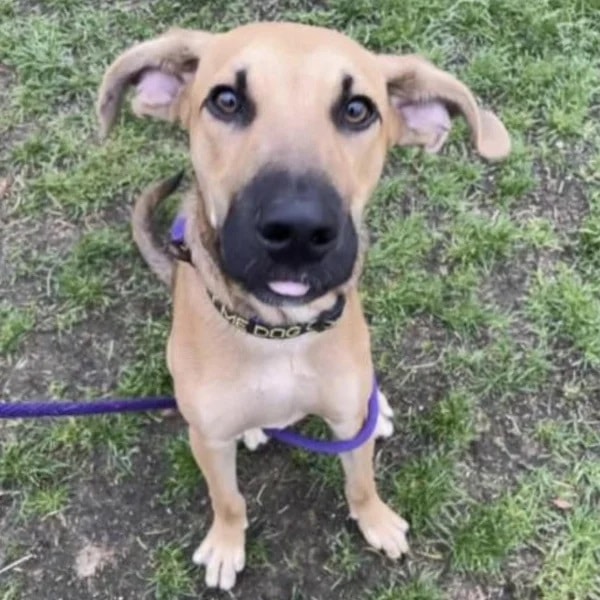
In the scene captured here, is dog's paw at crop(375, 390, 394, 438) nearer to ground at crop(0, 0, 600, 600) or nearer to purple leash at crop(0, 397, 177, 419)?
ground at crop(0, 0, 600, 600)

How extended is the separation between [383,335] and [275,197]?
210 cm

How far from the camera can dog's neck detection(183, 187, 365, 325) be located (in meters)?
3.50

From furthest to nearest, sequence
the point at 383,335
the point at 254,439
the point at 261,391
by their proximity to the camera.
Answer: the point at 383,335 < the point at 254,439 < the point at 261,391

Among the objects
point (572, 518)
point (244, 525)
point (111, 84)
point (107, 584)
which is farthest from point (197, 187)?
point (572, 518)

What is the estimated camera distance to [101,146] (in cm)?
546

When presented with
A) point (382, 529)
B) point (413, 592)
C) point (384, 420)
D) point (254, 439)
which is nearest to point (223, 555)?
point (254, 439)

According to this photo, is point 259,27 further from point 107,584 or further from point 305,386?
point 107,584

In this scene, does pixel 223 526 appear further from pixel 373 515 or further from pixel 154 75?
pixel 154 75

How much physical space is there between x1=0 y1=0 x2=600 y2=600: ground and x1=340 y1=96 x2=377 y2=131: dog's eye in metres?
1.71

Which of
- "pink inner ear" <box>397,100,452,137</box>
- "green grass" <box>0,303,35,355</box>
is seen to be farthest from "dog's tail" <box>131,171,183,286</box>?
"pink inner ear" <box>397,100,452,137</box>

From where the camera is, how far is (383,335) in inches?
195

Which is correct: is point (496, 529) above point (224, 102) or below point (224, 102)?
below

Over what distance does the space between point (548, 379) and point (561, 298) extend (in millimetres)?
359

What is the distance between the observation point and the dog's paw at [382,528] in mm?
4418
